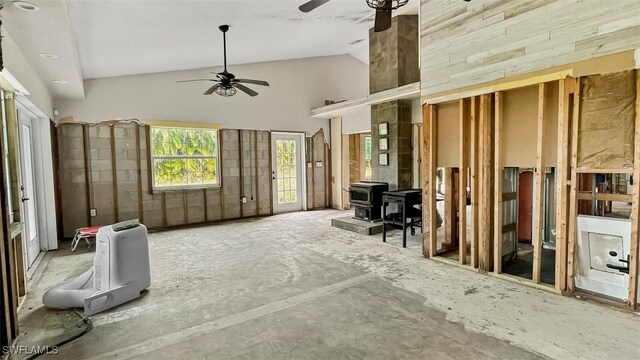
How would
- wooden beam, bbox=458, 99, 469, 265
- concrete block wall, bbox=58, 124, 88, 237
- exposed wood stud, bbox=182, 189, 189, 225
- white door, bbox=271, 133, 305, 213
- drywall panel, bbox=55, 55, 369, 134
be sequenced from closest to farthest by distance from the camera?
1. wooden beam, bbox=458, 99, 469, 265
2. concrete block wall, bbox=58, 124, 88, 237
3. drywall panel, bbox=55, 55, 369, 134
4. exposed wood stud, bbox=182, 189, 189, 225
5. white door, bbox=271, 133, 305, 213

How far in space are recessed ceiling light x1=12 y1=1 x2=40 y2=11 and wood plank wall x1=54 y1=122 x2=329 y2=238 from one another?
159 inches

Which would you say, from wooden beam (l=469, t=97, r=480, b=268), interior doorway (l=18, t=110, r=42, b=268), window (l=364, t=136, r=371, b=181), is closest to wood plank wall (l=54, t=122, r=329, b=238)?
interior doorway (l=18, t=110, r=42, b=268)

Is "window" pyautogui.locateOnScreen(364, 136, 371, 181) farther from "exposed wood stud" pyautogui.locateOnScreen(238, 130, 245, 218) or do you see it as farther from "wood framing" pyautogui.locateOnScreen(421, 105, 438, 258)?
"wood framing" pyautogui.locateOnScreen(421, 105, 438, 258)

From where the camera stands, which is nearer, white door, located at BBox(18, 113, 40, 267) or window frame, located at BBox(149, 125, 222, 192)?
white door, located at BBox(18, 113, 40, 267)

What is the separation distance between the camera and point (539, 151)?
314cm

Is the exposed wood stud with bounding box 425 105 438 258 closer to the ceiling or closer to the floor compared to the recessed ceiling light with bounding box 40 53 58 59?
closer to the floor

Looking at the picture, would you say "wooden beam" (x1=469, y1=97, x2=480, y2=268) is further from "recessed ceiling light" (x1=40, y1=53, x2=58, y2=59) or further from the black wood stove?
"recessed ceiling light" (x1=40, y1=53, x2=58, y2=59)

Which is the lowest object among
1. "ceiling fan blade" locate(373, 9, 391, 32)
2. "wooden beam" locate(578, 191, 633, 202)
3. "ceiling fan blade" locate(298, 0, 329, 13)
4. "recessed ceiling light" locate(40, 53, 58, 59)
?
"wooden beam" locate(578, 191, 633, 202)

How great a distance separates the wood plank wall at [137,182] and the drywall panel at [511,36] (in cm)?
463

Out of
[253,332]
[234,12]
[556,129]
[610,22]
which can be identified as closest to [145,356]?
[253,332]

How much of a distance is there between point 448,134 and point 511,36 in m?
1.24

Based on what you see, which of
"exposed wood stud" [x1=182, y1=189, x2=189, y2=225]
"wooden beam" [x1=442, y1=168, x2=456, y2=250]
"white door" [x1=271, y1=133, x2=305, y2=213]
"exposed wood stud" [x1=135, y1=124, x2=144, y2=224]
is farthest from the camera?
"white door" [x1=271, y1=133, x2=305, y2=213]

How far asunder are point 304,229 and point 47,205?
4223mm

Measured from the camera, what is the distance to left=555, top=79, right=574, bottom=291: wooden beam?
9.69ft
